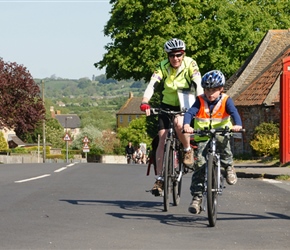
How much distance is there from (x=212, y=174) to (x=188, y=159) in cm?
207

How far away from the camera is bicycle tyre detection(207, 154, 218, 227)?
973 centimetres

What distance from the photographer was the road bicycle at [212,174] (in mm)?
9789

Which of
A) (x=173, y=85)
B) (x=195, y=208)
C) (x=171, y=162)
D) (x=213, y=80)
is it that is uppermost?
(x=173, y=85)

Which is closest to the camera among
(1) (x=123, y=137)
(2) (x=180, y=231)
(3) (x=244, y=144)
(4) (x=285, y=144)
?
(2) (x=180, y=231)

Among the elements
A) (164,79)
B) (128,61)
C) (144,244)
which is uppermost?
(128,61)

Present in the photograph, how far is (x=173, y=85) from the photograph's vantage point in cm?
1215

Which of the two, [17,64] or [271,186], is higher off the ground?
[17,64]

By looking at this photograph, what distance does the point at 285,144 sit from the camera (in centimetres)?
2628

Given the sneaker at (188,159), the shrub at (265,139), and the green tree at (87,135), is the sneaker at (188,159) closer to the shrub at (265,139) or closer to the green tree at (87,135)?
the shrub at (265,139)

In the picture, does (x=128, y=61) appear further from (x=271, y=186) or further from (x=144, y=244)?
(x=144, y=244)

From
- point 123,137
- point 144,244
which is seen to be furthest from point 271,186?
point 123,137

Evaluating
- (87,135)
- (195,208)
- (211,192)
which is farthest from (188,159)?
(87,135)

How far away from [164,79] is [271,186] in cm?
575

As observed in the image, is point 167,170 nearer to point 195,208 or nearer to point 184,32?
point 195,208
